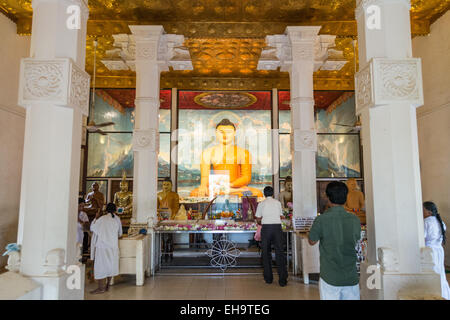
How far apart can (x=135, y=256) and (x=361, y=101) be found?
4.33m

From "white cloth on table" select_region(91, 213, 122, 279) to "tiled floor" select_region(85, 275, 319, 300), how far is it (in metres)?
0.40

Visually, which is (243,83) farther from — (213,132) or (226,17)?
(226,17)

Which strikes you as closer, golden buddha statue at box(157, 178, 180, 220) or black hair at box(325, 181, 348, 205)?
black hair at box(325, 181, 348, 205)

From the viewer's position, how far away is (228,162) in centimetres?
1214

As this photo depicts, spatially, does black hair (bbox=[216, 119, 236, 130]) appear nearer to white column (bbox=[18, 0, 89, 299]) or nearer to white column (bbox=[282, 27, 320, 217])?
white column (bbox=[282, 27, 320, 217])

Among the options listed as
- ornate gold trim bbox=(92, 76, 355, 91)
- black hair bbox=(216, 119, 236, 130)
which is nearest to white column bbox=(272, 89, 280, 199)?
ornate gold trim bbox=(92, 76, 355, 91)

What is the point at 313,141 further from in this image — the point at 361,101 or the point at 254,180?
the point at 254,180

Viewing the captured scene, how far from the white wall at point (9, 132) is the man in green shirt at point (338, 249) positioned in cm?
720

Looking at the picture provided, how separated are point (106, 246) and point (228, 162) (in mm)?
7434

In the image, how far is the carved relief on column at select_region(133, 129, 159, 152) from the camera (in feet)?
21.2

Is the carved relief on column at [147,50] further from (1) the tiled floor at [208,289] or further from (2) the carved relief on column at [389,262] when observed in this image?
(2) the carved relief on column at [389,262]

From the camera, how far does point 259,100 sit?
12375mm

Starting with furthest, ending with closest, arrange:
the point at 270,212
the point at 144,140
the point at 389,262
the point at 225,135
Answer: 1. the point at 225,135
2. the point at 144,140
3. the point at 270,212
4. the point at 389,262
